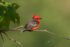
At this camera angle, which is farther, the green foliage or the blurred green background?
the blurred green background

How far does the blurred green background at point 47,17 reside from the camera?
77.4 inches

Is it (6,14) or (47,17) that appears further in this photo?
(47,17)

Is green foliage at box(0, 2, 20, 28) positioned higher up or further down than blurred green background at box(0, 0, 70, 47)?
higher up

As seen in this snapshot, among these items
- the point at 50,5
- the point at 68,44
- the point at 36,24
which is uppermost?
the point at 36,24

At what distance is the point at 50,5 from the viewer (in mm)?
2436

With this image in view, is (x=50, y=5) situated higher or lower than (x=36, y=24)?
lower

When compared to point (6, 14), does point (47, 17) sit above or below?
below

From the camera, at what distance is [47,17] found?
7.39 feet

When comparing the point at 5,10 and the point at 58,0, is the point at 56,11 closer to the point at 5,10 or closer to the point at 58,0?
→ the point at 58,0

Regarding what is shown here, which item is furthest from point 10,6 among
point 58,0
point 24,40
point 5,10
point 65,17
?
point 58,0

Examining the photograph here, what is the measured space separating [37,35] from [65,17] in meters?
0.38

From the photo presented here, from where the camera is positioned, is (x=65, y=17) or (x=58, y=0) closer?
(x=65, y=17)

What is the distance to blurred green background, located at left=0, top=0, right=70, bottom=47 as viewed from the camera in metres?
1.96

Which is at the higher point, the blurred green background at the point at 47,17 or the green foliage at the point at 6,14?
the green foliage at the point at 6,14
